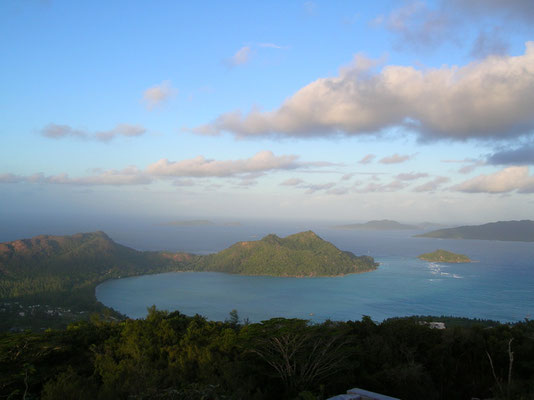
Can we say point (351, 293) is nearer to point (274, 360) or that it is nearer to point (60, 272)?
point (60, 272)

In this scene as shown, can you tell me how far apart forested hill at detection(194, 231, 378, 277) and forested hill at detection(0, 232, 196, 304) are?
9142mm

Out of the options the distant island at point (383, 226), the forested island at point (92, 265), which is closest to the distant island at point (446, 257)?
the forested island at point (92, 265)

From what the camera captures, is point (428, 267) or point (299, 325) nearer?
point (299, 325)

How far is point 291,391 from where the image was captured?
307 inches

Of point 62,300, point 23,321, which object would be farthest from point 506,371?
point 62,300

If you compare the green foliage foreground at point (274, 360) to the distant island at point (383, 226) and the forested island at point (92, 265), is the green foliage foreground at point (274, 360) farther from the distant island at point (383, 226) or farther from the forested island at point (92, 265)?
the distant island at point (383, 226)

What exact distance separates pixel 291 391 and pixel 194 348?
2.82 meters

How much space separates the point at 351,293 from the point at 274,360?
48.0 meters

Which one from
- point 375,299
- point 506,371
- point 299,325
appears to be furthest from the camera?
point 375,299

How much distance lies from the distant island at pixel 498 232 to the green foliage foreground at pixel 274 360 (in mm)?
132834

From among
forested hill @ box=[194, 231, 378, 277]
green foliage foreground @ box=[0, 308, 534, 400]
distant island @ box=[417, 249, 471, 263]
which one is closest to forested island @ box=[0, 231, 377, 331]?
forested hill @ box=[194, 231, 378, 277]

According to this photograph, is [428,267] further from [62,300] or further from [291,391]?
[291,391]

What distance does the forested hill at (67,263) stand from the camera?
157 ft

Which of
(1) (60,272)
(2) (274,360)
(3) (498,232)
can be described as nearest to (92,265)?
(1) (60,272)
